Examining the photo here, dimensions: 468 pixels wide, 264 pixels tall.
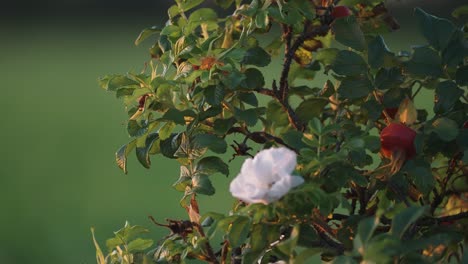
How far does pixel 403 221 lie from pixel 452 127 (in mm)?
247

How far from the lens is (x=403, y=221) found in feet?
3.15

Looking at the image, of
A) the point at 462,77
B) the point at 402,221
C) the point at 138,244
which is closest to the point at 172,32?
the point at 138,244

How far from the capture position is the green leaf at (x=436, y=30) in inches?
48.6

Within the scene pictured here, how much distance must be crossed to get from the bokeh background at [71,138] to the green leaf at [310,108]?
10.4 inches

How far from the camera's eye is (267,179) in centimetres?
100

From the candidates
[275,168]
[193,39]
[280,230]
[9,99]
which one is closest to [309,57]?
[193,39]

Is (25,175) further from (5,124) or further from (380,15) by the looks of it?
(380,15)

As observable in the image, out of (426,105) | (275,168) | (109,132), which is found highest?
(275,168)

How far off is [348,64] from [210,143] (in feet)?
0.70

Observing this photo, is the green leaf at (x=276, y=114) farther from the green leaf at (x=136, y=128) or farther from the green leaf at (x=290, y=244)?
the green leaf at (x=290, y=244)

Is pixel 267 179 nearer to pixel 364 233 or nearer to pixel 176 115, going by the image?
pixel 364 233

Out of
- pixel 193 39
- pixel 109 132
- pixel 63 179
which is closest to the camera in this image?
pixel 193 39

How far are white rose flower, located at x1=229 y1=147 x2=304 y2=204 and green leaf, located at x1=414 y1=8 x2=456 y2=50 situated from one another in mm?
335

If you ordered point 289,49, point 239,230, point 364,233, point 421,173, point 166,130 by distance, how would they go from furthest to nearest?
point 289,49
point 166,130
point 421,173
point 239,230
point 364,233
